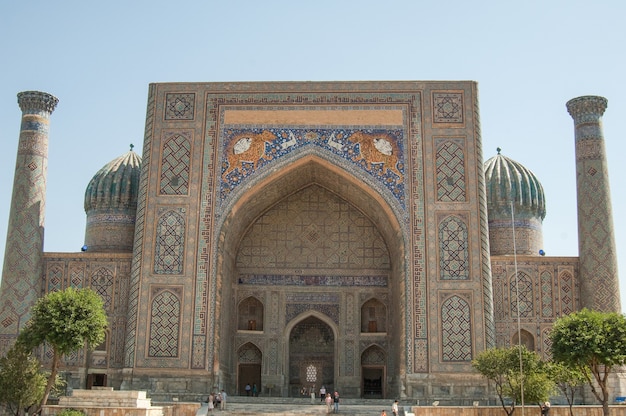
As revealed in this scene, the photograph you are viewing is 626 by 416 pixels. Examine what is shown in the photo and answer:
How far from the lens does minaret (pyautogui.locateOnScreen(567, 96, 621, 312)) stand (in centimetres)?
1157

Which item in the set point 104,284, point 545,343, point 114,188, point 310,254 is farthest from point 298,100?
point 545,343

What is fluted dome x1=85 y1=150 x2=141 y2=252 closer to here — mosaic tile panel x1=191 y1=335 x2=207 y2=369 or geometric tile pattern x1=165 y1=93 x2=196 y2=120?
geometric tile pattern x1=165 y1=93 x2=196 y2=120

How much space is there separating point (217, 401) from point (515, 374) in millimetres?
3877

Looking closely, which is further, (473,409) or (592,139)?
(592,139)

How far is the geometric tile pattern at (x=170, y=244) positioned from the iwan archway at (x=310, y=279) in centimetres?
92

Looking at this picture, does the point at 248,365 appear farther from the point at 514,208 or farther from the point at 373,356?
the point at 514,208

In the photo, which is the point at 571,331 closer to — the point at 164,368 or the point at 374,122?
the point at 374,122

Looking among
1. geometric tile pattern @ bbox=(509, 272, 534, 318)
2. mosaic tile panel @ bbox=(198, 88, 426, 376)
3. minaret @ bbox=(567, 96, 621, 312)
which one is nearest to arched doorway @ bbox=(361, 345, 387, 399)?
geometric tile pattern @ bbox=(509, 272, 534, 318)

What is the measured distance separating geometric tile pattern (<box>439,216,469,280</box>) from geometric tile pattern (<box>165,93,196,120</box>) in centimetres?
411

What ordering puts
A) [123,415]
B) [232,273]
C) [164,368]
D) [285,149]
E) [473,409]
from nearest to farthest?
[123,415], [473,409], [164,368], [285,149], [232,273]

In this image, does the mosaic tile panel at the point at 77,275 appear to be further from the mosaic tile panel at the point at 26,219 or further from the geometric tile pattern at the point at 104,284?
the mosaic tile panel at the point at 26,219

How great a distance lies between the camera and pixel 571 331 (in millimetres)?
9516

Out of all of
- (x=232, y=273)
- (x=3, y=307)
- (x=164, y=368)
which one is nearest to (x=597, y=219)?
(x=232, y=273)

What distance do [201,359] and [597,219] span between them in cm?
604
